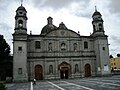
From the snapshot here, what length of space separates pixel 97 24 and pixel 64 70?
1318 cm

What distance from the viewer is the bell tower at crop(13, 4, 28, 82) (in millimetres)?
36969

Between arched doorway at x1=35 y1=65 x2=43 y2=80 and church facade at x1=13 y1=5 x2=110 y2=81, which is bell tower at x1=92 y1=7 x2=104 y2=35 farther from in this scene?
arched doorway at x1=35 y1=65 x2=43 y2=80

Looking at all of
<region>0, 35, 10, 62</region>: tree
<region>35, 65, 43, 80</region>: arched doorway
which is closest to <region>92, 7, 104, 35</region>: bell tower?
<region>35, 65, 43, 80</region>: arched doorway

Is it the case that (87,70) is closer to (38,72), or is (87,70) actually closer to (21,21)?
(38,72)

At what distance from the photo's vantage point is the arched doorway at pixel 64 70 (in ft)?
134

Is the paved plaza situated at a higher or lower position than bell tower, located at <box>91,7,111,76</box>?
lower

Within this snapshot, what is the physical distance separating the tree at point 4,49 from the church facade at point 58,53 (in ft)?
14.1

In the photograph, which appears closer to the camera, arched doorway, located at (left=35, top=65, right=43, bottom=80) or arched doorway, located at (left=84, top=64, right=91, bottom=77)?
arched doorway, located at (left=35, top=65, right=43, bottom=80)

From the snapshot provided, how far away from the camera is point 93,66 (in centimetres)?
4266

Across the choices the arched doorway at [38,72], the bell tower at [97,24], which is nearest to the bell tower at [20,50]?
the arched doorway at [38,72]

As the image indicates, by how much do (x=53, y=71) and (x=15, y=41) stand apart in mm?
10038

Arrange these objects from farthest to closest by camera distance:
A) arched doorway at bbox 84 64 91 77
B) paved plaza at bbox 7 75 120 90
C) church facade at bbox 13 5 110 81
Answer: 1. arched doorway at bbox 84 64 91 77
2. church facade at bbox 13 5 110 81
3. paved plaza at bbox 7 75 120 90

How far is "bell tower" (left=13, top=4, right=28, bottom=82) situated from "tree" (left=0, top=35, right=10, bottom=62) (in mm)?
4172

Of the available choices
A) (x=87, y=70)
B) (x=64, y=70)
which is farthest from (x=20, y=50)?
(x=87, y=70)
